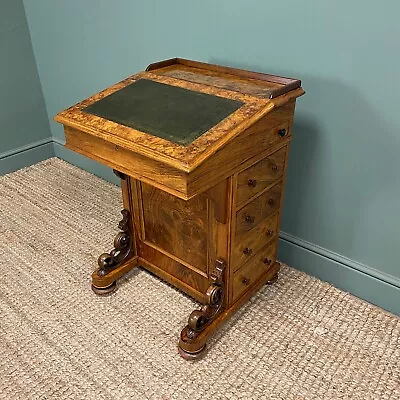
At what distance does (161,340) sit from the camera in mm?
1374

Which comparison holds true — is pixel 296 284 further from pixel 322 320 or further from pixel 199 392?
pixel 199 392

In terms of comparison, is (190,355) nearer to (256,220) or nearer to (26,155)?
(256,220)

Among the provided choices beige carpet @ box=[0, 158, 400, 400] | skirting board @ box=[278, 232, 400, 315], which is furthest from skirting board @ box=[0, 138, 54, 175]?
skirting board @ box=[278, 232, 400, 315]

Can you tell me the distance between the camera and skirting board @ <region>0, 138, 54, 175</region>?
7.55ft

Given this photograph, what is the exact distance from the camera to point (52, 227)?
1.91 m

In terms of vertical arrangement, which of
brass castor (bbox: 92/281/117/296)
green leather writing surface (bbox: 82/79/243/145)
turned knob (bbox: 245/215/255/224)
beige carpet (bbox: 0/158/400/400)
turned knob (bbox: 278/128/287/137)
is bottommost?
beige carpet (bbox: 0/158/400/400)

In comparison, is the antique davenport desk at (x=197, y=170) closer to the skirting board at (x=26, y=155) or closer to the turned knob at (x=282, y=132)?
the turned knob at (x=282, y=132)

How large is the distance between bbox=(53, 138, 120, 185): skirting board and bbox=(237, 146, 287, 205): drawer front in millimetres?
1024

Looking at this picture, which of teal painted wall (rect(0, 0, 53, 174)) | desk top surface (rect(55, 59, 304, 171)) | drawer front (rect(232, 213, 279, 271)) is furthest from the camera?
teal painted wall (rect(0, 0, 53, 174))

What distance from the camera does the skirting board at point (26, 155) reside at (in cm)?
230

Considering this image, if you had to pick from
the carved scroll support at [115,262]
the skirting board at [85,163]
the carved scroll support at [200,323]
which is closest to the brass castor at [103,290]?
the carved scroll support at [115,262]

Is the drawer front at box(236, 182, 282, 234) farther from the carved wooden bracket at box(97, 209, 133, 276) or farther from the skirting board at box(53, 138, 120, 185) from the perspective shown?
the skirting board at box(53, 138, 120, 185)

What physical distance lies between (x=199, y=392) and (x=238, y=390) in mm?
107

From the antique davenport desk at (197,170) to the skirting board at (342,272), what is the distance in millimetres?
126
